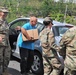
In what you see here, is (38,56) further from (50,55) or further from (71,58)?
(71,58)

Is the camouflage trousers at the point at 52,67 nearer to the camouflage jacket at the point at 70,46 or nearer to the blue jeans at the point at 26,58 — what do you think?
the blue jeans at the point at 26,58

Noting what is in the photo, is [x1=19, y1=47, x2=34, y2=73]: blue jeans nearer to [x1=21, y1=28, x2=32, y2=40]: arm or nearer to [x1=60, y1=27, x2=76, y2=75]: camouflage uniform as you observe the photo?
[x1=21, y1=28, x2=32, y2=40]: arm

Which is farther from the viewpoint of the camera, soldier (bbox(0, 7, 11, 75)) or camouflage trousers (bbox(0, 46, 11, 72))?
camouflage trousers (bbox(0, 46, 11, 72))

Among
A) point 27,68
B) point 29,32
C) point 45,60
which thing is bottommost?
point 27,68

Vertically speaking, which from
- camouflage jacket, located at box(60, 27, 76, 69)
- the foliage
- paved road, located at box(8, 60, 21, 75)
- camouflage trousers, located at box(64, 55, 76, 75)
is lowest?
paved road, located at box(8, 60, 21, 75)

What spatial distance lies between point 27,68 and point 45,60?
1.36 metres

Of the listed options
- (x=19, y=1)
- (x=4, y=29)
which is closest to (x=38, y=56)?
(x=4, y=29)

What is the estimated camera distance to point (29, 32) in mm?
7129

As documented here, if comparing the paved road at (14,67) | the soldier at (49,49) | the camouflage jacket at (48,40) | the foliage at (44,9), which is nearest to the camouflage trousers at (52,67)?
the soldier at (49,49)

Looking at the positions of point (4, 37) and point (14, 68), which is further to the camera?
point (14, 68)

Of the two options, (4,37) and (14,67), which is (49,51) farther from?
(14,67)

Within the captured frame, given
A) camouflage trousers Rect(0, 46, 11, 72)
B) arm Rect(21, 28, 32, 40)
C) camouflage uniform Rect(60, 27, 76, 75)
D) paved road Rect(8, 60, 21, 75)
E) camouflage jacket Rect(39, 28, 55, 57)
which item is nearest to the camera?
camouflage uniform Rect(60, 27, 76, 75)

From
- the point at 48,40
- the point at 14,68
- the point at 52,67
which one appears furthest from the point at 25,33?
the point at 14,68

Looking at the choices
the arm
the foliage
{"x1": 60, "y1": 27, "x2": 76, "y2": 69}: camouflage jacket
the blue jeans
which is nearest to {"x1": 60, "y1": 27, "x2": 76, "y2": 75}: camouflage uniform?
{"x1": 60, "y1": 27, "x2": 76, "y2": 69}: camouflage jacket
